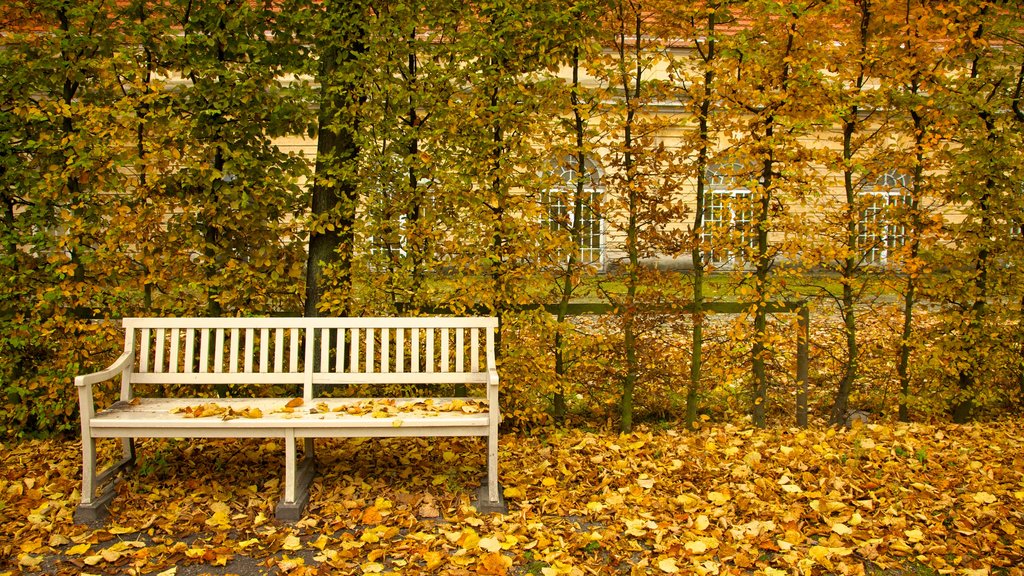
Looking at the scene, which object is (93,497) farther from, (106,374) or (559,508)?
(559,508)

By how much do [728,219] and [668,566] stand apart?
8.77 ft

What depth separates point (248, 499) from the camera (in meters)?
4.39

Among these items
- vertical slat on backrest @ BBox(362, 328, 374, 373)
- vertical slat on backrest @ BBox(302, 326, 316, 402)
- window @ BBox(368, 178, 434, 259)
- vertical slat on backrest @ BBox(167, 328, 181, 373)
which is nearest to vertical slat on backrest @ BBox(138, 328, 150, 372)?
vertical slat on backrest @ BBox(167, 328, 181, 373)

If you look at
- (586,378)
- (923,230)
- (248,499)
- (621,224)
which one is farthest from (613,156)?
(248,499)

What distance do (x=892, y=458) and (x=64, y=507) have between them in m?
5.14

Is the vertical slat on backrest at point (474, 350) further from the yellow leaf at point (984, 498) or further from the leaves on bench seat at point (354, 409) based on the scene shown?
the yellow leaf at point (984, 498)

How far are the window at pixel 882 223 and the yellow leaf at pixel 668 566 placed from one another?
321 cm

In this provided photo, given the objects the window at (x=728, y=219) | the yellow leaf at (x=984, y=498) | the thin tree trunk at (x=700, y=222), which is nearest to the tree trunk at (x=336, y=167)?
the thin tree trunk at (x=700, y=222)

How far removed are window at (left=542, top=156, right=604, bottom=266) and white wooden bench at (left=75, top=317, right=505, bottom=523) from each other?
38.2 inches

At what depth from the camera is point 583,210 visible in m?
5.42

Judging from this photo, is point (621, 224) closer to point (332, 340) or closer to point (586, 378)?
point (586, 378)

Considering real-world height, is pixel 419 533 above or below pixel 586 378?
below

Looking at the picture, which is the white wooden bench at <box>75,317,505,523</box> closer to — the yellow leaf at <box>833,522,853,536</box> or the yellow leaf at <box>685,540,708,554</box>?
the yellow leaf at <box>685,540,708,554</box>

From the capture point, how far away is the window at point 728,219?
5230 millimetres
